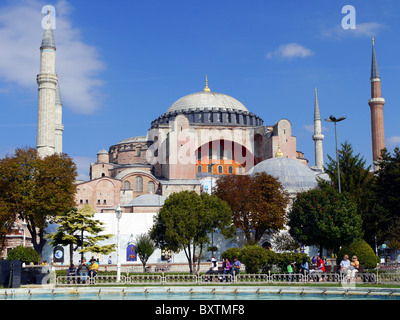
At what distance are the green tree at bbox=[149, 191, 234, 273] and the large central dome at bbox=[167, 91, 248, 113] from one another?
3017cm

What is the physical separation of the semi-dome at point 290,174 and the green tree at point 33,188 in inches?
671

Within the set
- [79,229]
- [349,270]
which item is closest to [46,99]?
[79,229]

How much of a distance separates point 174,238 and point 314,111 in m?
42.0

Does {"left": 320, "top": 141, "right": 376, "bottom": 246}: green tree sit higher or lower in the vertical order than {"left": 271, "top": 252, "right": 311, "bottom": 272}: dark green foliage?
higher

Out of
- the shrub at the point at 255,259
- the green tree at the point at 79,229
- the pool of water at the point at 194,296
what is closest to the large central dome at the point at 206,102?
the green tree at the point at 79,229

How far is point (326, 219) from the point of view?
2452 cm

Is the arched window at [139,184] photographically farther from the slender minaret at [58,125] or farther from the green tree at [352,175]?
the green tree at [352,175]

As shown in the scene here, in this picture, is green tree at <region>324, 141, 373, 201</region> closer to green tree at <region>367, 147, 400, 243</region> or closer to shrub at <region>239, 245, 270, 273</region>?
green tree at <region>367, 147, 400, 243</region>

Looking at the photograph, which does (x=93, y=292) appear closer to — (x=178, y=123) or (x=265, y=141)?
(x=178, y=123)

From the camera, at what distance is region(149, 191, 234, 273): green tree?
80.1 feet

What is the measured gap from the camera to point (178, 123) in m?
47.8

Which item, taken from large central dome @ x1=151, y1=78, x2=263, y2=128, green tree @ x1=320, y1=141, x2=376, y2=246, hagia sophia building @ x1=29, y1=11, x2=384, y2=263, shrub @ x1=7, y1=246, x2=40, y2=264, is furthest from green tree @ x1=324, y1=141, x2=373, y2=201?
large central dome @ x1=151, y1=78, x2=263, y2=128

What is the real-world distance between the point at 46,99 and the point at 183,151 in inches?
504
